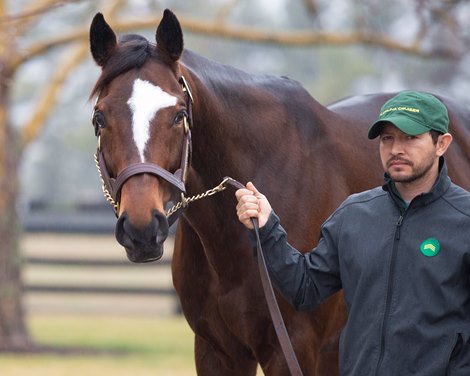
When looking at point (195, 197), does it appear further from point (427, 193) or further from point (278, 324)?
point (427, 193)

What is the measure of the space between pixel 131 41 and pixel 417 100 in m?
1.18

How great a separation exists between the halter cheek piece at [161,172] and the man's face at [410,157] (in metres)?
0.79

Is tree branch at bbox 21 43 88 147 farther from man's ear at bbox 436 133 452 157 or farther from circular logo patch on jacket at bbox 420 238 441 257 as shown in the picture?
circular logo patch on jacket at bbox 420 238 441 257

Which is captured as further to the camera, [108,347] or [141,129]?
[108,347]

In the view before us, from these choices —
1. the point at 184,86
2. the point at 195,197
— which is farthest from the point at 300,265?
the point at 184,86

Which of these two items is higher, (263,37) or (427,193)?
(263,37)

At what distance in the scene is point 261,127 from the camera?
4.48 metres

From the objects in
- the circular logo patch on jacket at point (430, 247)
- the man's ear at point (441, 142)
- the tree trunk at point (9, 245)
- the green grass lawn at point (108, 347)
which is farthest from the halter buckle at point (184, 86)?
the tree trunk at point (9, 245)

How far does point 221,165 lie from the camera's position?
4.33m

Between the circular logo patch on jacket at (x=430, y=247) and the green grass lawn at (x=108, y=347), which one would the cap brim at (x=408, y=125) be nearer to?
the circular logo patch on jacket at (x=430, y=247)

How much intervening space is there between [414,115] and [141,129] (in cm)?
94

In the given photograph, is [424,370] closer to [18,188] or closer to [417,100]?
[417,100]

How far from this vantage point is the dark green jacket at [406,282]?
10.7ft

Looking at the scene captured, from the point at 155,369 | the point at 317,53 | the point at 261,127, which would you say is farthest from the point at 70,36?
the point at 317,53
